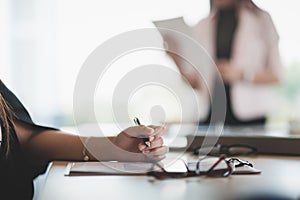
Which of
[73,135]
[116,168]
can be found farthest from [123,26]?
[116,168]

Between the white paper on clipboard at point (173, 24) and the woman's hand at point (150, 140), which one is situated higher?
the white paper on clipboard at point (173, 24)

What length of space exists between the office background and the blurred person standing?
463 mm

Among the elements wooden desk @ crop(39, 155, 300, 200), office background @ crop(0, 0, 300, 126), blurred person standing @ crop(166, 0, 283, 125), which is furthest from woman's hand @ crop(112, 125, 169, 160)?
office background @ crop(0, 0, 300, 126)

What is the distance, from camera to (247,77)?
96.7 inches

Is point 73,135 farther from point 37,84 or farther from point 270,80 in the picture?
point 37,84

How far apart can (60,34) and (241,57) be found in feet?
3.73

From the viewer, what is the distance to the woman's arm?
3.52ft

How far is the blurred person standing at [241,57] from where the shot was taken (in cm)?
237

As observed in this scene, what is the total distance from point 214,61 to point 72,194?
188cm

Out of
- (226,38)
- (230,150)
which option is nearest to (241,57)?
(226,38)

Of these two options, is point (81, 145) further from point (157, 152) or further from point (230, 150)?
point (230, 150)

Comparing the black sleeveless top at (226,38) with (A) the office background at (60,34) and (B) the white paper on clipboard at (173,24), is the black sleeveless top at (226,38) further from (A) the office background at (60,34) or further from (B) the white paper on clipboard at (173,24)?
(B) the white paper on clipboard at (173,24)

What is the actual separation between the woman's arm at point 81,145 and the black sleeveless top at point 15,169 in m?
0.03

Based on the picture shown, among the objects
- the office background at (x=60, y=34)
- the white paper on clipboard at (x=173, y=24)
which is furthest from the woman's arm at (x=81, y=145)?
the office background at (x=60, y=34)
